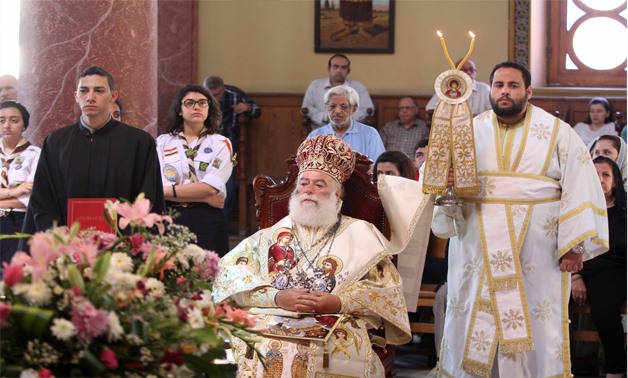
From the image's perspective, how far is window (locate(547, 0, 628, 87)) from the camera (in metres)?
12.4

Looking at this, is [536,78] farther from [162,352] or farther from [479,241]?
[162,352]

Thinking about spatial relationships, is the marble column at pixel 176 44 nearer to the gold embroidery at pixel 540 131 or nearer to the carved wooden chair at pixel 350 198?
the carved wooden chair at pixel 350 198

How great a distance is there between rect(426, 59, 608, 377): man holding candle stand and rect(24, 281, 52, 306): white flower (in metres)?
3.26

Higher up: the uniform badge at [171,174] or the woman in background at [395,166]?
the woman in background at [395,166]

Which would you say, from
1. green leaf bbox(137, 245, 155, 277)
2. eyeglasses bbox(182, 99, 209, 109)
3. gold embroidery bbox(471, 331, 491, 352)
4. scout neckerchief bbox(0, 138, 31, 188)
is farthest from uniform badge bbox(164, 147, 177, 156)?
green leaf bbox(137, 245, 155, 277)

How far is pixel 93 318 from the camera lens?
271 cm

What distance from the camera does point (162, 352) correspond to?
113 inches

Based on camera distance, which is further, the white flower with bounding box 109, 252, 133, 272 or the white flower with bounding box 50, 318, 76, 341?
the white flower with bounding box 109, 252, 133, 272

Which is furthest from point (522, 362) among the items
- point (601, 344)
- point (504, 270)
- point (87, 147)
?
point (87, 147)

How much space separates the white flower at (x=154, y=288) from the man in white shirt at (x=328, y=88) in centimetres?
769

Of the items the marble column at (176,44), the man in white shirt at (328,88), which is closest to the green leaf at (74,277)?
the man in white shirt at (328,88)

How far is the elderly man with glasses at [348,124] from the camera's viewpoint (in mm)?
7672

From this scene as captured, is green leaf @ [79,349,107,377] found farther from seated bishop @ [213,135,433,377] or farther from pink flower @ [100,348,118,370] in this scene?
seated bishop @ [213,135,433,377]

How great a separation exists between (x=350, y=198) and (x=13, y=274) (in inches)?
126
